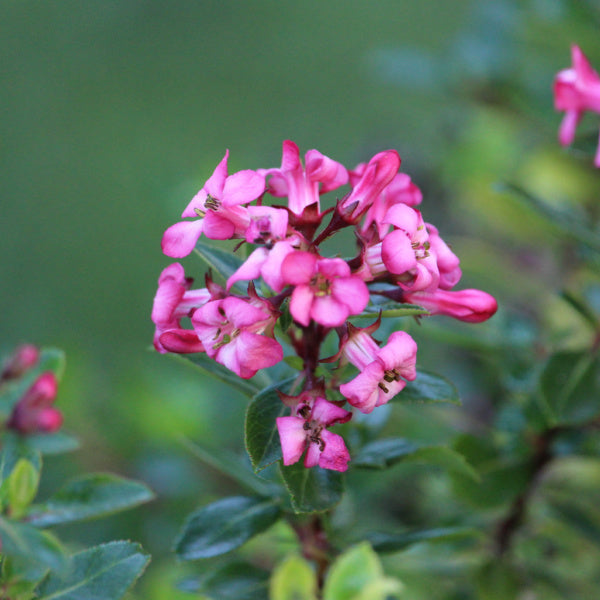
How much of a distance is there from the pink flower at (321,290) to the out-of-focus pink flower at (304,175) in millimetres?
114

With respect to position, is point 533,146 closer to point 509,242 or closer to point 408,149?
point 509,242

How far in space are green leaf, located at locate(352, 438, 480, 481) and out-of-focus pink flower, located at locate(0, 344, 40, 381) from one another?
1.41 feet

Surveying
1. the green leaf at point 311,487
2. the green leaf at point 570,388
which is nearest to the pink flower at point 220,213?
the green leaf at point 311,487

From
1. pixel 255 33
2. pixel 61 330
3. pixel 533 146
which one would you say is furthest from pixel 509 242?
pixel 255 33

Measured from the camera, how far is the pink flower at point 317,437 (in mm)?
671

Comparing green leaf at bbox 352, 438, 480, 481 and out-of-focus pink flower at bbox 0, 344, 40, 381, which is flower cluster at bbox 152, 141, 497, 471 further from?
out-of-focus pink flower at bbox 0, 344, 40, 381

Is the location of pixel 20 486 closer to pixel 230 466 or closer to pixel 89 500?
pixel 89 500

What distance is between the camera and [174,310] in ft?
2.38

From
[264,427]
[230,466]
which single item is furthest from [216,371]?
[230,466]

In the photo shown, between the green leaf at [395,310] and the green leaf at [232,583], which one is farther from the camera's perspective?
the green leaf at [232,583]

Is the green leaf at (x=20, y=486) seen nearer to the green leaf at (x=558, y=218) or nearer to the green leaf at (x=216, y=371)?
the green leaf at (x=216, y=371)

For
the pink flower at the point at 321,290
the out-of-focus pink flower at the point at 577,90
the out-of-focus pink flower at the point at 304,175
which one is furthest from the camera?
the out-of-focus pink flower at the point at 577,90

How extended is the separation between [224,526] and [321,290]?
0.33m

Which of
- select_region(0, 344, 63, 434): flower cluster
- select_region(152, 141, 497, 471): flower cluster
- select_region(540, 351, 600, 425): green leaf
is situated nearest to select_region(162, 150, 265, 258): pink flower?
select_region(152, 141, 497, 471): flower cluster
